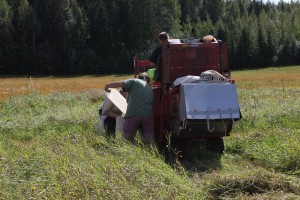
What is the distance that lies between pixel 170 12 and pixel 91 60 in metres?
15.8

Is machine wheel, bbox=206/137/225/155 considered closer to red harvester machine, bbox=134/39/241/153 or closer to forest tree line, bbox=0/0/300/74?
red harvester machine, bbox=134/39/241/153

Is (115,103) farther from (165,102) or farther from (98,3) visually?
(98,3)

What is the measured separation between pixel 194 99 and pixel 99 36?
188ft

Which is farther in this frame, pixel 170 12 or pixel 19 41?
pixel 170 12

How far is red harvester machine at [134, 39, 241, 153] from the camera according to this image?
22.6 ft

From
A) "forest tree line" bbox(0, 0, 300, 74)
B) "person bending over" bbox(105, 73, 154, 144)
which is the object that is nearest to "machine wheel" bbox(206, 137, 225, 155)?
"person bending over" bbox(105, 73, 154, 144)

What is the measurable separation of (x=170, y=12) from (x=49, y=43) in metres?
18.6

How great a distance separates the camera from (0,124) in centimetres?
1122

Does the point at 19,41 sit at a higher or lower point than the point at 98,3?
lower

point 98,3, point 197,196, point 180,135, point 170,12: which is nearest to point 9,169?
point 197,196

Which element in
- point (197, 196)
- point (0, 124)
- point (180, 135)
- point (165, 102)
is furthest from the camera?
point (0, 124)

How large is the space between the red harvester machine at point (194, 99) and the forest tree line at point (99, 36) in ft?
170

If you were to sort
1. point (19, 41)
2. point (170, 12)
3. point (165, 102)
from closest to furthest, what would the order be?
point (165, 102), point (19, 41), point (170, 12)

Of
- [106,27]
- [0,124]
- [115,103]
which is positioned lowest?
[0,124]
